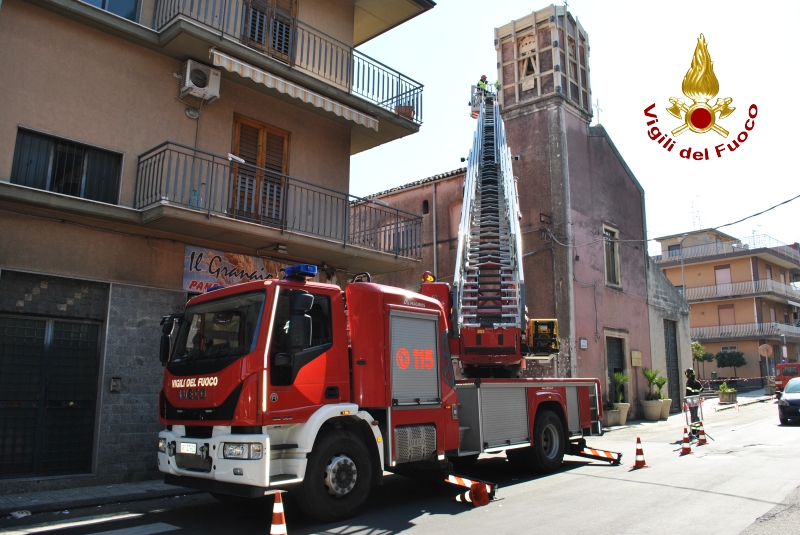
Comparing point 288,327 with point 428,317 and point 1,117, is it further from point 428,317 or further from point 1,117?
point 1,117

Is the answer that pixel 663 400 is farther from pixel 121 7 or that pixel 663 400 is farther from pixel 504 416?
pixel 121 7

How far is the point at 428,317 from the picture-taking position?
8.29 meters

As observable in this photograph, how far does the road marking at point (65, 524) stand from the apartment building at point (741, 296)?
42.5m

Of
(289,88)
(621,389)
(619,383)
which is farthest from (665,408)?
(289,88)

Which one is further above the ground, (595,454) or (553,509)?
(595,454)

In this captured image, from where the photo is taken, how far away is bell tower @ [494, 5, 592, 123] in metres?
21.2

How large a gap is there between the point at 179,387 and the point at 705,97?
1238 centimetres

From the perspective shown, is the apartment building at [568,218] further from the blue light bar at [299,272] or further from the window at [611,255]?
the blue light bar at [299,272]

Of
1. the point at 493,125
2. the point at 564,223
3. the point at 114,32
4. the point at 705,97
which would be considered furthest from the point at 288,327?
the point at 564,223

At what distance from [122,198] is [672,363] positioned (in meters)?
22.2

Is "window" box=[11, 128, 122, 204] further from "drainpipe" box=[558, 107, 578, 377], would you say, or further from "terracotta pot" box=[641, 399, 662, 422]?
"terracotta pot" box=[641, 399, 662, 422]

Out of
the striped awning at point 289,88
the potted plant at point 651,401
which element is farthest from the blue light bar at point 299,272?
the potted plant at point 651,401

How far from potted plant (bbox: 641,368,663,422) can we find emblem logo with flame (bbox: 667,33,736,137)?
1133 centimetres

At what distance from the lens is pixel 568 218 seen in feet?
64.5
